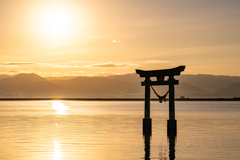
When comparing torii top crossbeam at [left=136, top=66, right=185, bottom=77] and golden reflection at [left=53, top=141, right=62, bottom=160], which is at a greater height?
torii top crossbeam at [left=136, top=66, right=185, bottom=77]

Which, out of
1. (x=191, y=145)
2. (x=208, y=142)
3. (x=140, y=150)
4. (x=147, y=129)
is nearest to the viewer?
(x=140, y=150)

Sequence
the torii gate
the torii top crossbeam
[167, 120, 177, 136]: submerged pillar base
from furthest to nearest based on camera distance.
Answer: [167, 120, 177, 136]: submerged pillar base < the torii gate < the torii top crossbeam

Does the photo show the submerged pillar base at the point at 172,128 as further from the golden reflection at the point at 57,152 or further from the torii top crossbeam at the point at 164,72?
the golden reflection at the point at 57,152

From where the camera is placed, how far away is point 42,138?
3309cm

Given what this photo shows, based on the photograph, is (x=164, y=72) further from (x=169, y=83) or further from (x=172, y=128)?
(x=172, y=128)

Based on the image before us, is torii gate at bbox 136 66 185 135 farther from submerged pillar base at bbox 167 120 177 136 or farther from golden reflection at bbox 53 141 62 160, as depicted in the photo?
golden reflection at bbox 53 141 62 160

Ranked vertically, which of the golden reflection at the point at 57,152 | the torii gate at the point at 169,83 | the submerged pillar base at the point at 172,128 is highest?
the torii gate at the point at 169,83

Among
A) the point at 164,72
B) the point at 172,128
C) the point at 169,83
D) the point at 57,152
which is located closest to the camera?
the point at 57,152

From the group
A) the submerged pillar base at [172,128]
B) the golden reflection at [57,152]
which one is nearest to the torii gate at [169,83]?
the submerged pillar base at [172,128]

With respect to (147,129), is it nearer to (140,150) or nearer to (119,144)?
(119,144)

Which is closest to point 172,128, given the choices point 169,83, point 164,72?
point 169,83

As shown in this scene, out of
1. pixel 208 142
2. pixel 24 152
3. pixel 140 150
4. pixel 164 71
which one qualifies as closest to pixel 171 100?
pixel 164 71

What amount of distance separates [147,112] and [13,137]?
467 inches

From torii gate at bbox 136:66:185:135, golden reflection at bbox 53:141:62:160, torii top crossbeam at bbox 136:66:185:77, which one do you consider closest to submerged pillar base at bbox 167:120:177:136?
torii gate at bbox 136:66:185:135
